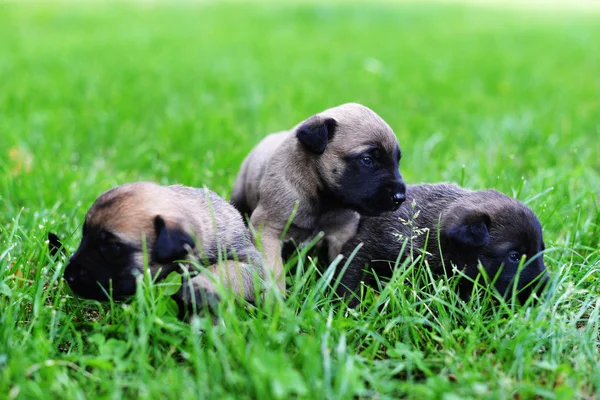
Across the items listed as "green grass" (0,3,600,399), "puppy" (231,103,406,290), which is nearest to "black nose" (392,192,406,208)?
"puppy" (231,103,406,290)

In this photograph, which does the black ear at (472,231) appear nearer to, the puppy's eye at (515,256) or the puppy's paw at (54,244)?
the puppy's eye at (515,256)

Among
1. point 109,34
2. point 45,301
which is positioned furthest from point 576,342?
point 109,34

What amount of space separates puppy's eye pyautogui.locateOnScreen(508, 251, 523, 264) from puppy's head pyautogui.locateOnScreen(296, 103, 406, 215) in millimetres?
709

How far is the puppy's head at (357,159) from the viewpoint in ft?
13.0

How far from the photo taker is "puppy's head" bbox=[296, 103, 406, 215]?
3.98 m

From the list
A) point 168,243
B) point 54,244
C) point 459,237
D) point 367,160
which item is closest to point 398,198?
point 367,160

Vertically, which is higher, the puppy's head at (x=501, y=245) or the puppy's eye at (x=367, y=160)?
the puppy's eye at (x=367, y=160)

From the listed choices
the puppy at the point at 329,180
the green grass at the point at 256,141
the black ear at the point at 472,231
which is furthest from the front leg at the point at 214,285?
the black ear at the point at 472,231

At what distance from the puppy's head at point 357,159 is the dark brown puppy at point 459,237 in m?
0.24

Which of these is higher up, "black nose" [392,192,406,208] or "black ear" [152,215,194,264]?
"black nose" [392,192,406,208]

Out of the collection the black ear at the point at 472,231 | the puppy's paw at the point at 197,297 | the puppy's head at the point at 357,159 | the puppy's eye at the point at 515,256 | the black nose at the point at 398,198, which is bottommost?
the puppy's paw at the point at 197,297

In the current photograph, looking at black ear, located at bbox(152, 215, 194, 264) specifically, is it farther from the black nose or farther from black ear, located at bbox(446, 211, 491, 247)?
black ear, located at bbox(446, 211, 491, 247)

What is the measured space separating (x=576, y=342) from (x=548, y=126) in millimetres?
4870

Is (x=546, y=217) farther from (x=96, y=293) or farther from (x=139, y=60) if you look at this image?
(x=139, y=60)
